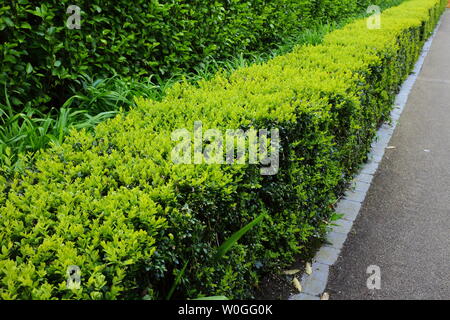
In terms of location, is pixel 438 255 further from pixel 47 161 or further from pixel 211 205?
pixel 47 161

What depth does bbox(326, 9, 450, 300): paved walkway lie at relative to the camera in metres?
3.61

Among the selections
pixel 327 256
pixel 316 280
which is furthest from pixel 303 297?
pixel 327 256

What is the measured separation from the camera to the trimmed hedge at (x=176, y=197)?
1.91m

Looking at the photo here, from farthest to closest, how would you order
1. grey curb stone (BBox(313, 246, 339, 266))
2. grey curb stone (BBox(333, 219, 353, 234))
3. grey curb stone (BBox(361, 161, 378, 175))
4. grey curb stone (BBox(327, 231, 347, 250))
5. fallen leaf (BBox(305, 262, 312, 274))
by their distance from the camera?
grey curb stone (BBox(361, 161, 378, 175)) → grey curb stone (BBox(333, 219, 353, 234)) → grey curb stone (BBox(327, 231, 347, 250)) → grey curb stone (BBox(313, 246, 339, 266)) → fallen leaf (BBox(305, 262, 312, 274))

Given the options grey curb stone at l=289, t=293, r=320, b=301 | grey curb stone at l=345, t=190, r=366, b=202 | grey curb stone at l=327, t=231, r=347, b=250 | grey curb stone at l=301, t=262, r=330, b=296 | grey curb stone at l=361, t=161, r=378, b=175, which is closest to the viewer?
grey curb stone at l=289, t=293, r=320, b=301

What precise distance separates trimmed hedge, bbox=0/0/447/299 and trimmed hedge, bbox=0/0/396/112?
1.01 metres

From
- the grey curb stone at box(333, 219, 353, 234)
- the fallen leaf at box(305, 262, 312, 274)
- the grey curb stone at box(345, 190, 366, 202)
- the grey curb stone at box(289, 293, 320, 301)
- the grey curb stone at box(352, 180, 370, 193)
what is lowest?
the grey curb stone at box(289, 293, 320, 301)

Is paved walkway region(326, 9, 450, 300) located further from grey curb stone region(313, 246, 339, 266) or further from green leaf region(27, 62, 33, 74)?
green leaf region(27, 62, 33, 74)

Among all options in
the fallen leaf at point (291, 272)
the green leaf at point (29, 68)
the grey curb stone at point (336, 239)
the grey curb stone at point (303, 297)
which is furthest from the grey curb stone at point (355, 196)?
the green leaf at point (29, 68)

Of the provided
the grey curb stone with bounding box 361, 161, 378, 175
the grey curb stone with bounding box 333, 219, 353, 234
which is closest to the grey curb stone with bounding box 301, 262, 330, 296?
the grey curb stone with bounding box 333, 219, 353, 234

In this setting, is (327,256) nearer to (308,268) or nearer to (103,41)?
(308,268)

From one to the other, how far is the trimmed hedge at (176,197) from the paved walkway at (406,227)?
431mm
